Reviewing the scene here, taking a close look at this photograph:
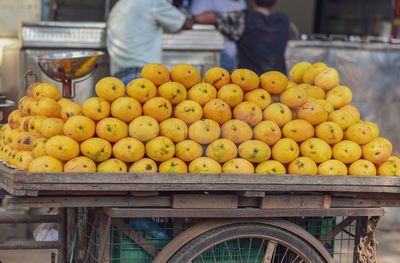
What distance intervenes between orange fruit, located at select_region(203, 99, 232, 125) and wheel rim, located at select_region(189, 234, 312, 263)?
1.88 feet

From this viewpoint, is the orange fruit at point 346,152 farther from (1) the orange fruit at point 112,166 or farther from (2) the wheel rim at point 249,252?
(1) the orange fruit at point 112,166

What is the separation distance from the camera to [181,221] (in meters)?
3.75

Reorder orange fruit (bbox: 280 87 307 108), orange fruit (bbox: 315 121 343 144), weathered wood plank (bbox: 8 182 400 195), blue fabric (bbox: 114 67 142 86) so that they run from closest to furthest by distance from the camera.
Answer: weathered wood plank (bbox: 8 182 400 195) → orange fruit (bbox: 315 121 343 144) → orange fruit (bbox: 280 87 307 108) → blue fabric (bbox: 114 67 142 86)

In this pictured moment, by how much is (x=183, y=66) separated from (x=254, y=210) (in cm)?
82

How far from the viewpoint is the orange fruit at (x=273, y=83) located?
3994 millimetres

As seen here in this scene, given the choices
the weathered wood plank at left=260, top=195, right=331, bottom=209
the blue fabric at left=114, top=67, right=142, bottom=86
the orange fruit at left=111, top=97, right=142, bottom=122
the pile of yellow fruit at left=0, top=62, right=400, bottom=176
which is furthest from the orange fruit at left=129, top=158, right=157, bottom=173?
the blue fabric at left=114, top=67, right=142, bottom=86

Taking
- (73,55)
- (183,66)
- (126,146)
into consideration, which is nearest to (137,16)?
(73,55)

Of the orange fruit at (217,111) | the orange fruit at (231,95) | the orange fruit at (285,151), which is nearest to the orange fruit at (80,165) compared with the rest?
the orange fruit at (217,111)

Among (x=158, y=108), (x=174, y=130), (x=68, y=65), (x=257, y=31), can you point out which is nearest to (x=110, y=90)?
(x=158, y=108)

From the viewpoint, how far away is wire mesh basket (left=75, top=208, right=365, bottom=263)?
12.1ft

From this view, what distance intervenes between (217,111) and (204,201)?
445 mm

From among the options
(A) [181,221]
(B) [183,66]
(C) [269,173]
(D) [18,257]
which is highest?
(B) [183,66]

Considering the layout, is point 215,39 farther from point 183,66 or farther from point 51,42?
point 183,66

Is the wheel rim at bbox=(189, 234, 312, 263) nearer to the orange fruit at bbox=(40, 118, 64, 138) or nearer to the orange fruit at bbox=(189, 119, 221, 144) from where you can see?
the orange fruit at bbox=(189, 119, 221, 144)
